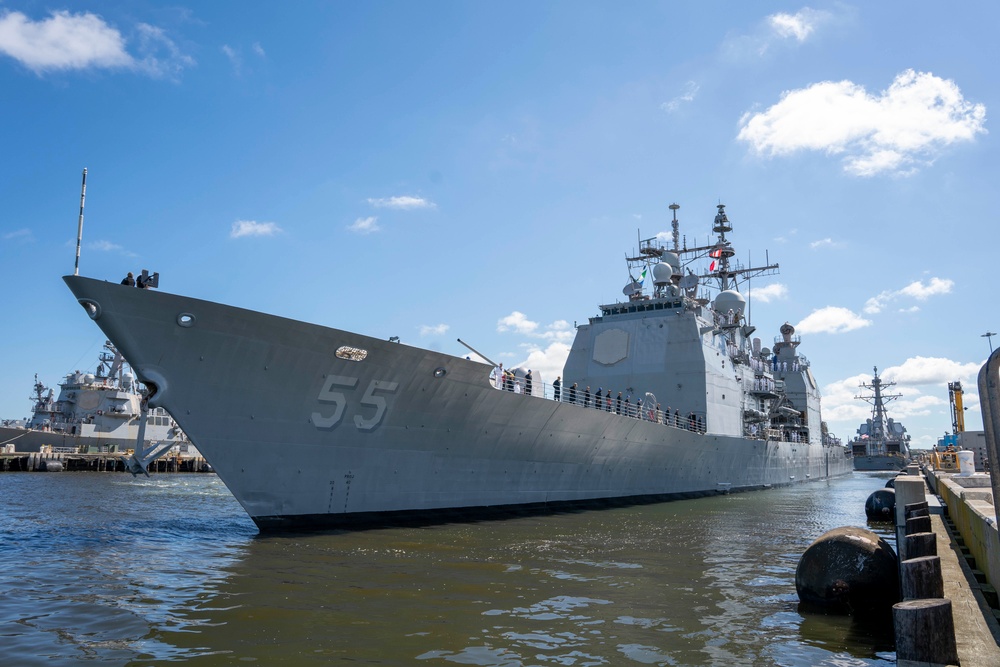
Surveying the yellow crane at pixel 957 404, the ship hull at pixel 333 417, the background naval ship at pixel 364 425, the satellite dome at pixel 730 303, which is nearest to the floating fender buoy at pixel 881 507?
the background naval ship at pixel 364 425

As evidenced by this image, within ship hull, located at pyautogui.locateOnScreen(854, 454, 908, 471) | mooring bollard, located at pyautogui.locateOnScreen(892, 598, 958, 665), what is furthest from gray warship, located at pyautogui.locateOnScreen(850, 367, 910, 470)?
mooring bollard, located at pyautogui.locateOnScreen(892, 598, 958, 665)

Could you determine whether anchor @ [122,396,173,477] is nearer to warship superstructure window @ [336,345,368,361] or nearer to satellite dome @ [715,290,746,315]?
warship superstructure window @ [336,345,368,361]

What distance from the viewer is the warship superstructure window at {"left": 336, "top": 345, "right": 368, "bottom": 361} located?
9.90 meters

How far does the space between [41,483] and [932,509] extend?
26772mm

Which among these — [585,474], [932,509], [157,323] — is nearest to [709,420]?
[585,474]

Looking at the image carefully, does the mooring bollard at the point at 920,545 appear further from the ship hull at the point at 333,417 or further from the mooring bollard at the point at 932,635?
the ship hull at the point at 333,417

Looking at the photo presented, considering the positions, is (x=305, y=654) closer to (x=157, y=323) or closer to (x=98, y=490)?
(x=157, y=323)

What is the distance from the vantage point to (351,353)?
9.98 metres

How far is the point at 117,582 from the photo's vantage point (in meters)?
6.62

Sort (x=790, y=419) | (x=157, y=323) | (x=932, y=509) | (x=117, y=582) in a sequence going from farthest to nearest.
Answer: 1. (x=790, y=419)
2. (x=932, y=509)
3. (x=157, y=323)
4. (x=117, y=582)

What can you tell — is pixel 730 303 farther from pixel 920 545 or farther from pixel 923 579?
pixel 923 579

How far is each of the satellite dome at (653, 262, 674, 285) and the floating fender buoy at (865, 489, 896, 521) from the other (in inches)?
380

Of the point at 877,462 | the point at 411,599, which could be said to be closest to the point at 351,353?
the point at 411,599

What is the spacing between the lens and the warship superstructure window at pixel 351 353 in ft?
32.5
